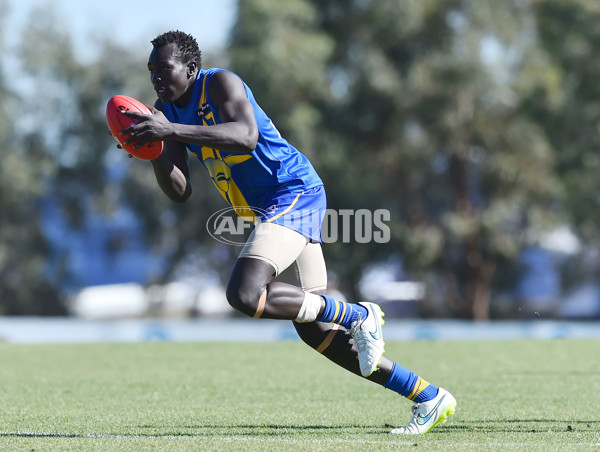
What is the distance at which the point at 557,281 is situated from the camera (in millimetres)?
38688

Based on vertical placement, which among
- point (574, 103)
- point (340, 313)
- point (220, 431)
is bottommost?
point (220, 431)

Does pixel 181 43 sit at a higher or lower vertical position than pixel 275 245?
higher

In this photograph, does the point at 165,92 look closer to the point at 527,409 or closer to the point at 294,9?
the point at 527,409

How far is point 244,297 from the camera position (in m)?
4.95

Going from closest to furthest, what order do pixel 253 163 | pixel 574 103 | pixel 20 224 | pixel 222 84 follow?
pixel 222 84
pixel 253 163
pixel 574 103
pixel 20 224

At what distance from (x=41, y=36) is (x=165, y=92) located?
33869 millimetres

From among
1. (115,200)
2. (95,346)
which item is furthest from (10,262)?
(95,346)

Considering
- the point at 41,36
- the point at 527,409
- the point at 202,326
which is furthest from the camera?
the point at 41,36

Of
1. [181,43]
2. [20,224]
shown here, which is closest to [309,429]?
[181,43]

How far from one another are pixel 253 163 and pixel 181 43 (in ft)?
2.68

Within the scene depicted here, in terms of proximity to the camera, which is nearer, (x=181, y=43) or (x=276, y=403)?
(x=181, y=43)

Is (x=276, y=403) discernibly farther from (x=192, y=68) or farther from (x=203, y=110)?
(x=192, y=68)

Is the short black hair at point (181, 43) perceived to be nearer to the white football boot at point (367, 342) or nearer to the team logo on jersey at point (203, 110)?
the team logo on jersey at point (203, 110)

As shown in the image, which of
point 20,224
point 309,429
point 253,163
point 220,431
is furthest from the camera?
point 20,224
